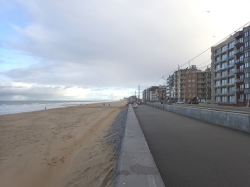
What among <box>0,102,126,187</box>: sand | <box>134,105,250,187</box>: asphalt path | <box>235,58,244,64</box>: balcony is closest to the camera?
<box>134,105,250,187</box>: asphalt path

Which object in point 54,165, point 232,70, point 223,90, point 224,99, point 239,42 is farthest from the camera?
point 223,90

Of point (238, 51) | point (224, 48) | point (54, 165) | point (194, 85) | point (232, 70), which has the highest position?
point (224, 48)

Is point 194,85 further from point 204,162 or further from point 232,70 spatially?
point 204,162

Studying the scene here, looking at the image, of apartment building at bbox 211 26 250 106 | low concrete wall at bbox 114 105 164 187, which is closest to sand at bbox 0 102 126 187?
low concrete wall at bbox 114 105 164 187

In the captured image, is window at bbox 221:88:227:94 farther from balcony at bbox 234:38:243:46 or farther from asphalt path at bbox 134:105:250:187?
asphalt path at bbox 134:105:250:187

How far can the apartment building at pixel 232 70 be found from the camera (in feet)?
172

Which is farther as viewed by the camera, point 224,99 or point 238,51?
point 224,99

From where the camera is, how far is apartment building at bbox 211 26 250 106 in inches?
2069

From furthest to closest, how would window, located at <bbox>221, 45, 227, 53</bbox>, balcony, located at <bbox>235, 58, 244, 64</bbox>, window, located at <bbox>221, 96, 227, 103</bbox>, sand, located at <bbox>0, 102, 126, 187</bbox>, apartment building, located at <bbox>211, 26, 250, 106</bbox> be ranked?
window, located at <bbox>221, 96, 227, 103</bbox> → window, located at <bbox>221, 45, 227, 53</bbox> → balcony, located at <bbox>235, 58, 244, 64</bbox> → apartment building, located at <bbox>211, 26, 250, 106</bbox> → sand, located at <bbox>0, 102, 126, 187</bbox>

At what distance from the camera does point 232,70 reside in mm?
61562

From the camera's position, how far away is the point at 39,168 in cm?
781

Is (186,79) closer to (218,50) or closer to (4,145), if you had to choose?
(218,50)

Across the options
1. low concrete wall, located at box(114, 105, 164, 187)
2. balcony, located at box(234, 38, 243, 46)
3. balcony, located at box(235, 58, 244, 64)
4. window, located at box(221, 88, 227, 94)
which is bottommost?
low concrete wall, located at box(114, 105, 164, 187)

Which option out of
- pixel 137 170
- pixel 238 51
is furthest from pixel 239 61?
pixel 137 170
